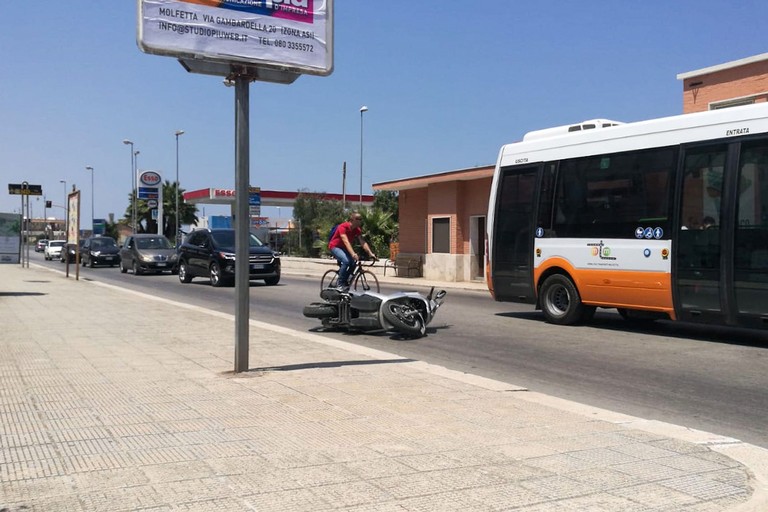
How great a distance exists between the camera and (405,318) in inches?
430

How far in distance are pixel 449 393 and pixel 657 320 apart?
8221 mm

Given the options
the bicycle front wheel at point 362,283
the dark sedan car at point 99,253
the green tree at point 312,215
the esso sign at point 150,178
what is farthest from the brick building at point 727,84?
the esso sign at point 150,178

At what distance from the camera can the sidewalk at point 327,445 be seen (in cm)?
391

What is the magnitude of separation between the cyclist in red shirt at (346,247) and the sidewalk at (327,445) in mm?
3279

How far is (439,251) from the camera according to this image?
2672cm

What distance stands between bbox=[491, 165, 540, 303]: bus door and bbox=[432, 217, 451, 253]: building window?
12.2m

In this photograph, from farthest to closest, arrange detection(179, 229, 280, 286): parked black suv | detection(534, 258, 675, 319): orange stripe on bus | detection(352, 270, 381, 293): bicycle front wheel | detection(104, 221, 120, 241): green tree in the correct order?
detection(104, 221, 120, 241): green tree
detection(179, 229, 280, 286): parked black suv
detection(352, 270, 381, 293): bicycle front wheel
detection(534, 258, 675, 319): orange stripe on bus

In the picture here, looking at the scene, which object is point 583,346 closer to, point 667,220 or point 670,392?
point 667,220

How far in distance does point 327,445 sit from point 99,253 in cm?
3652

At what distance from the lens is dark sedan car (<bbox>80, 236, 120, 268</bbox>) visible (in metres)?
38.2

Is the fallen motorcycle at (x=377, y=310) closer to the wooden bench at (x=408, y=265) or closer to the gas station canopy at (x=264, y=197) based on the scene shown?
the wooden bench at (x=408, y=265)

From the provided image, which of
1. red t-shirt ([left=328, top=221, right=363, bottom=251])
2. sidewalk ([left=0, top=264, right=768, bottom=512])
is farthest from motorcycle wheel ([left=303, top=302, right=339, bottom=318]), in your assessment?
sidewalk ([left=0, top=264, right=768, bottom=512])

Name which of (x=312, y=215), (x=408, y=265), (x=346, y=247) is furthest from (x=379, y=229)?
(x=346, y=247)

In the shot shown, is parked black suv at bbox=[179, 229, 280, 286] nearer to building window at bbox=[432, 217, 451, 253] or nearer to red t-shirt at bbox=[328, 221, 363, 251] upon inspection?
building window at bbox=[432, 217, 451, 253]
